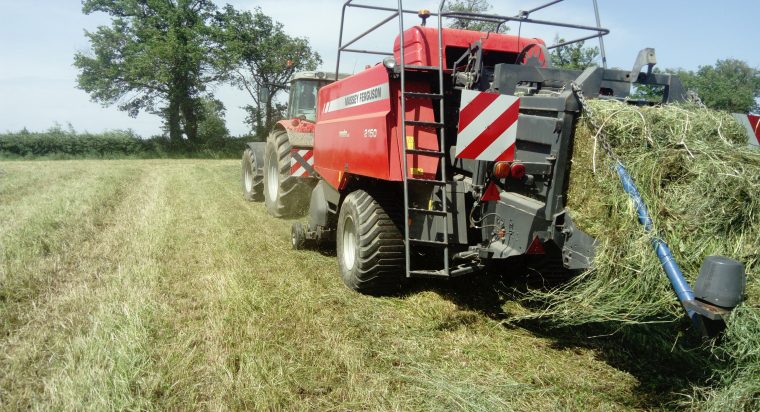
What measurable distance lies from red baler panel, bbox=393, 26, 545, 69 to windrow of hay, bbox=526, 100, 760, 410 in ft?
5.78

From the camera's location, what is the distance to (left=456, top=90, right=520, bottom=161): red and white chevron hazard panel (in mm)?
3424

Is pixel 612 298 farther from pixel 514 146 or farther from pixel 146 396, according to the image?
pixel 146 396

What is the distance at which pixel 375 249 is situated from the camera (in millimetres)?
4367

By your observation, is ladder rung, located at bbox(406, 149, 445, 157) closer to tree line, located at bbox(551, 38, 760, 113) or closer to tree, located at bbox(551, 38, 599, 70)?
tree, located at bbox(551, 38, 599, 70)

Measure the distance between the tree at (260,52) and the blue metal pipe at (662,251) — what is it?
2999cm

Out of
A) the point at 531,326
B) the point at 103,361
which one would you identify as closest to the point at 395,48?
the point at 531,326

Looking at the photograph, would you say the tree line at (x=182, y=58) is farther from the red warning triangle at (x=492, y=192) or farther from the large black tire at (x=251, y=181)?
the red warning triangle at (x=492, y=192)

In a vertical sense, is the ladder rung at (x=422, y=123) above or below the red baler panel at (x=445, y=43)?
below

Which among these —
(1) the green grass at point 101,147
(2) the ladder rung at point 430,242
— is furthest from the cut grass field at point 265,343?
(1) the green grass at point 101,147

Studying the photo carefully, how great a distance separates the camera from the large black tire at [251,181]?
9852mm

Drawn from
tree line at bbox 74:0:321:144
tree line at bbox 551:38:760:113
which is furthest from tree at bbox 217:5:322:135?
tree line at bbox 551:38:760:113

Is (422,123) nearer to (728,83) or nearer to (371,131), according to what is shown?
(371,131)

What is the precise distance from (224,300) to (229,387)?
140cm

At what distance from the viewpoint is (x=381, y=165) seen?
13.6ft
